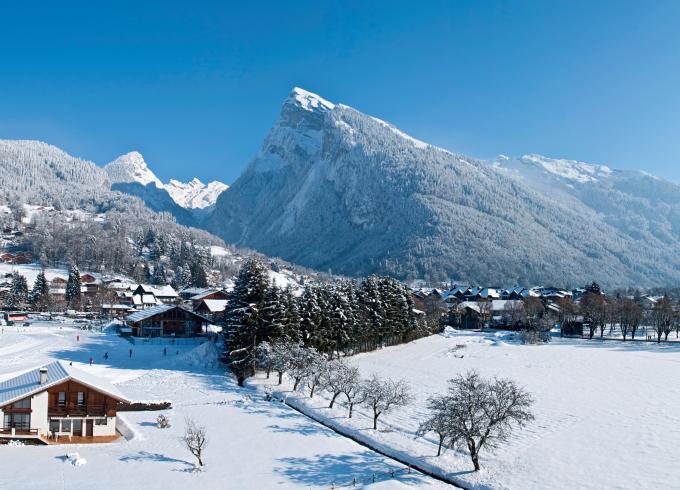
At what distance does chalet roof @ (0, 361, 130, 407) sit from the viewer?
34.4 m

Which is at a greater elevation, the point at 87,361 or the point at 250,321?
the point at 250,321

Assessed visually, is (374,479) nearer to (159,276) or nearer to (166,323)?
(166,323)

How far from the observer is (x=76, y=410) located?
118 ft

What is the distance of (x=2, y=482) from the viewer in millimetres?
26422

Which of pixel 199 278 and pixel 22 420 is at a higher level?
pixel 22 420

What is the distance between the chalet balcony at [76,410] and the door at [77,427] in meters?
0.47

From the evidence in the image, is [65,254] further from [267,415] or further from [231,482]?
[231,482]

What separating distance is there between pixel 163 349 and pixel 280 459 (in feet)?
115

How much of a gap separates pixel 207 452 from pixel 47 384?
11.3 m

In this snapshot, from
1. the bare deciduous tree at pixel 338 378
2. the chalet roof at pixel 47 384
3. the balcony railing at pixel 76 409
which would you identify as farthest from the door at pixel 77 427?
the bare deciduous tree at pixel 338 378

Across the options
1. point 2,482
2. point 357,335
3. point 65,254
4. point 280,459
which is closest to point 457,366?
point 357,335

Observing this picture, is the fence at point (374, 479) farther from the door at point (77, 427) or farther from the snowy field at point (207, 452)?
the door at point (77, 427)

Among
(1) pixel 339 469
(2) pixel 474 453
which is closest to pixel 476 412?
(2) pixel 474 453

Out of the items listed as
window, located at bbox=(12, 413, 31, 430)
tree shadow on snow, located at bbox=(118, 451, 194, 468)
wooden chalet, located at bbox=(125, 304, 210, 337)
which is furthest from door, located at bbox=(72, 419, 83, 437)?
wooden chalet, located at bbox=(125, 304, 210, 337)
